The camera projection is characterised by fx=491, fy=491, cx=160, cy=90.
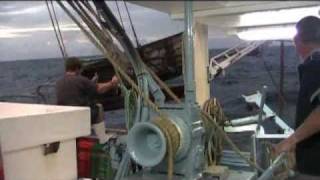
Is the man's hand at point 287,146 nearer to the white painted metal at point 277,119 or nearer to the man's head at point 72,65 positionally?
the white painted metal at point 277,119

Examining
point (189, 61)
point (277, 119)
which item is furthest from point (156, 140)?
point (277, 119)

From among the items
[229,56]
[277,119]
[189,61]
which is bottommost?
[277,119]

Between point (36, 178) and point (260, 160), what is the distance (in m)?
1.49

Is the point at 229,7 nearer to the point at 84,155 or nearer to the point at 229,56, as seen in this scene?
the point at 84,155

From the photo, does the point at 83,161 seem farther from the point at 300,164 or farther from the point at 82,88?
the point at 82,88

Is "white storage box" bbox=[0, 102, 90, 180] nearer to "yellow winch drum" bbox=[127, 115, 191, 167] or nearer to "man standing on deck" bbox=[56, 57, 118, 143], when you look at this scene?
"yellow winch drum" bbox=[127, 115, 191, 167]

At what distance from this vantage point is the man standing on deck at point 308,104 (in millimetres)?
2285

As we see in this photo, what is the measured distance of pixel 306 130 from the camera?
7.44 ft

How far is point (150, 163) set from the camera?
201 cm

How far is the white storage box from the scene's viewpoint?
172 cm

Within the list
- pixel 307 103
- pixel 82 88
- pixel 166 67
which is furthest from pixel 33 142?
pixel 166 67

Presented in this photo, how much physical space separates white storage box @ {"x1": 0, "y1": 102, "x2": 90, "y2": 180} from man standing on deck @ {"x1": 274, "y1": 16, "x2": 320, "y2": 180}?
3.27ft

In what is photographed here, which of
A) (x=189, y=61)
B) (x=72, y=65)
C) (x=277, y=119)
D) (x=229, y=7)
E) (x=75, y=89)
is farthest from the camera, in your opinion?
(x=277, y=119)

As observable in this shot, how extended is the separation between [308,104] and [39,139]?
51.6 inches
